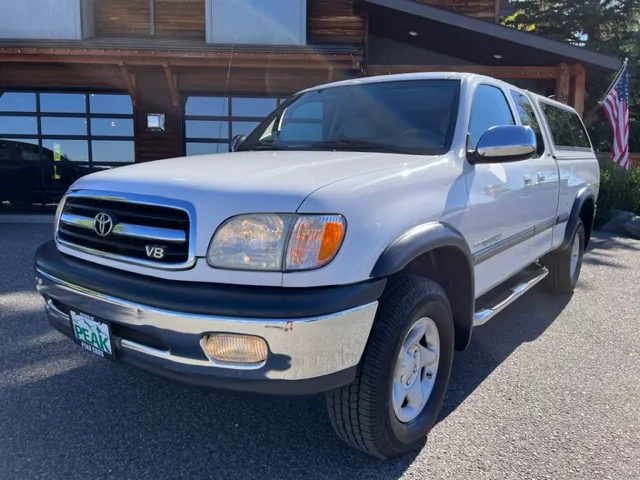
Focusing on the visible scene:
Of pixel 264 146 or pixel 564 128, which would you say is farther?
pixel 564 128

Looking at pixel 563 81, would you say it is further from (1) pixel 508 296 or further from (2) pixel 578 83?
(1) pixel 508 296

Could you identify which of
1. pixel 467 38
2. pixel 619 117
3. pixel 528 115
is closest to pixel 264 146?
pixel 528 115

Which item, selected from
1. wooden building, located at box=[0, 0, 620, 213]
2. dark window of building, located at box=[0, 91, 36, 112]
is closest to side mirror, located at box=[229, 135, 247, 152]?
wooden building, located at box=[0, 0, 620, 213]

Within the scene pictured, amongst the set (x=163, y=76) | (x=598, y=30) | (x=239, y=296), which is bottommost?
(x=239, y=296)

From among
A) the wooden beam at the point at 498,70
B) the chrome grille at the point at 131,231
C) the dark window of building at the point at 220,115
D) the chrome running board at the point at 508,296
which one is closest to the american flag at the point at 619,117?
the wooden beam at the point at 498,70

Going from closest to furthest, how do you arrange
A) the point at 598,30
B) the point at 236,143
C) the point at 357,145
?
the point at 357,145
the point at 236,143
the point at 598,30

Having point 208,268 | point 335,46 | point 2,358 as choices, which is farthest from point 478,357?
point 335,46

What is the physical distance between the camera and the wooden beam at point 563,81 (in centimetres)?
1027

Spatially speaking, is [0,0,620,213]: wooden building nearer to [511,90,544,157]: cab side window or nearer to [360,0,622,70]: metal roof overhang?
[360,0,622,70]: metal roof overhang

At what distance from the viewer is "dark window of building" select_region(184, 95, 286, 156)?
35.4ft

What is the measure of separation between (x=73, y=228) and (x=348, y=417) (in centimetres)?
163

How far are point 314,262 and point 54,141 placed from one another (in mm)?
10789

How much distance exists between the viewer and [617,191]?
1084cm

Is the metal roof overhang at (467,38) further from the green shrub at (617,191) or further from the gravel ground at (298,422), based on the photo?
the gravel ground at (298,422)
